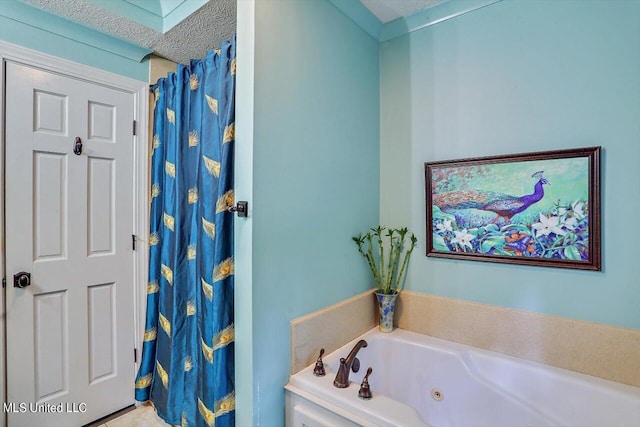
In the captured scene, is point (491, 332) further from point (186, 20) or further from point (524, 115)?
point (186, 20)

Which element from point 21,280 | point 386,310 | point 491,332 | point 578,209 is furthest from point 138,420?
point 578,209

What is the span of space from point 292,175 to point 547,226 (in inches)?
48.1

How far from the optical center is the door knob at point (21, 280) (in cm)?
160

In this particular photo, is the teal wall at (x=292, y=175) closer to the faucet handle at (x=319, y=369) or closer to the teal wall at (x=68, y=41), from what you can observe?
the faucet handle at (x=319, y=369)

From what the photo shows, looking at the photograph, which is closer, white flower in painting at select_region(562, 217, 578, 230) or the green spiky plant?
white flower in painting at select_region(562, 217, 578, 230)

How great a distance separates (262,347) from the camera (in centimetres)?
128

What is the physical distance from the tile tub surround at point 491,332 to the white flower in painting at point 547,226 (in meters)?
0.40

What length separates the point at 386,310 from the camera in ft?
5.97

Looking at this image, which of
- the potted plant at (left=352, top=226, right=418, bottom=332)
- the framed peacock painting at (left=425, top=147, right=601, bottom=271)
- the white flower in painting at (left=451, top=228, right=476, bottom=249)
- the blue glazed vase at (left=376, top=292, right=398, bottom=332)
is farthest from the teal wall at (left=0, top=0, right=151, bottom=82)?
the white flower in painting at (left=451, top=228, right=476, bottom=249)

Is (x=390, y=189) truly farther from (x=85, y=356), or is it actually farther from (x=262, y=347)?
(x=85, y=356)

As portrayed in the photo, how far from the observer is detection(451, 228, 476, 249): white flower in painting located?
5.38 ft

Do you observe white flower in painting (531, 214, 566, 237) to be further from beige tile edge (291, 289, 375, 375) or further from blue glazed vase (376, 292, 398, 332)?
beige tile edge (291, 289, 375, 375)

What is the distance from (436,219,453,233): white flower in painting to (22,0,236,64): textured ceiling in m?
1.58

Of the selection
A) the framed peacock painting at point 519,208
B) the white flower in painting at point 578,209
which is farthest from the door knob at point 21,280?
the white flower in painting at point 578,209
